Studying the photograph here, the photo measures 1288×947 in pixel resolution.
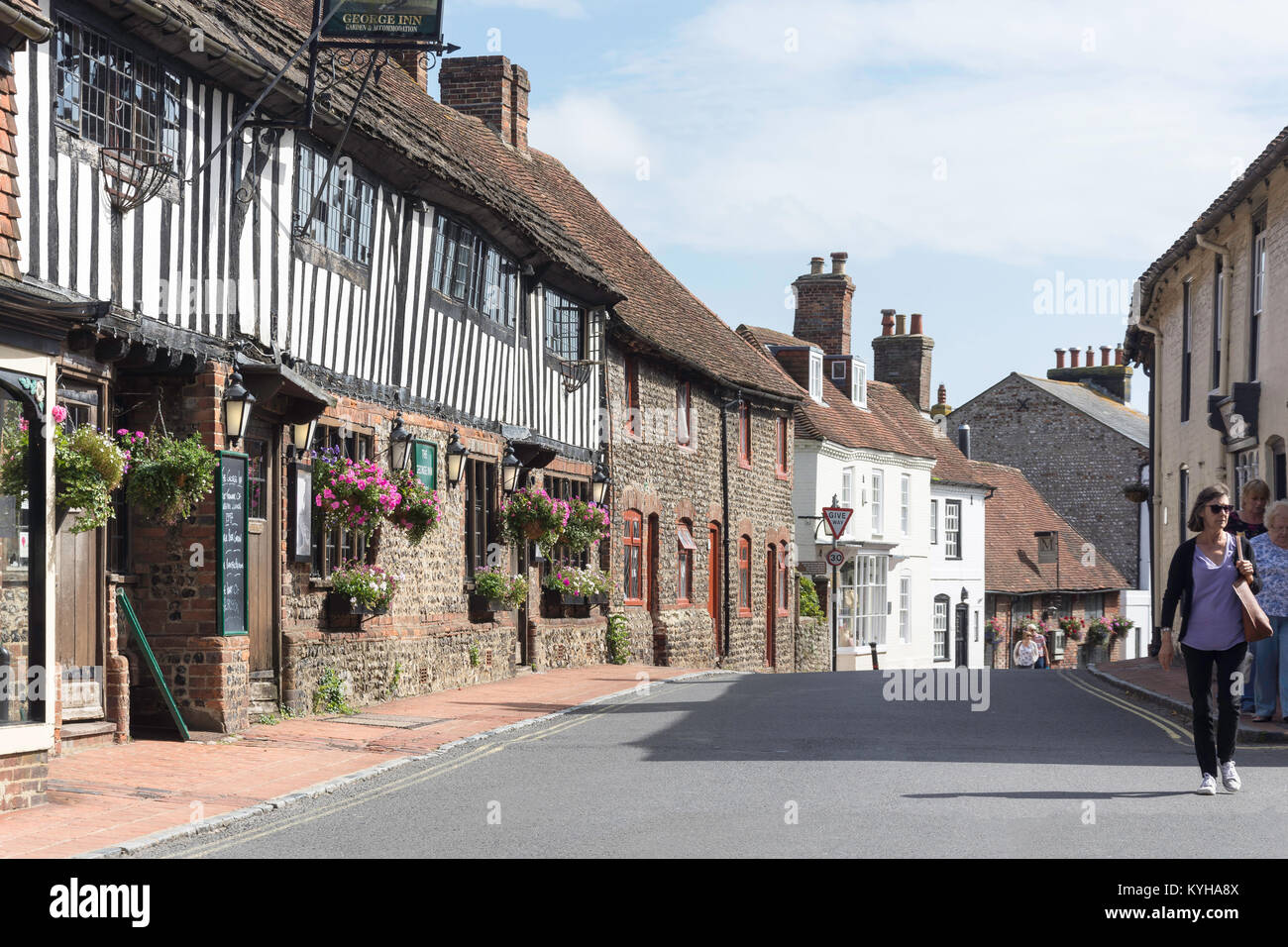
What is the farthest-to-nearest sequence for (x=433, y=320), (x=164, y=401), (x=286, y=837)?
(x=433, y=320), (x=164, y=401), (x=286, y=837)

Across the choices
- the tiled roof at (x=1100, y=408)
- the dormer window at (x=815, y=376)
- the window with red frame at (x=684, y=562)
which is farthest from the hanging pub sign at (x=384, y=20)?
the tiled roof at (x=1100, y=408)

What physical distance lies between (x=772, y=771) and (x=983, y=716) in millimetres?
4686

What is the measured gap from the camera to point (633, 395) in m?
27.5

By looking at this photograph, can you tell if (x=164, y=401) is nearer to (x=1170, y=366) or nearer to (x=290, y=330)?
(x=290, y=330)

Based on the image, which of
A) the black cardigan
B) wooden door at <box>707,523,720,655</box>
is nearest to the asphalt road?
the black cardigan

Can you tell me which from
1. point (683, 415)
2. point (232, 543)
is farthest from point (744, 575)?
point (232, 543)

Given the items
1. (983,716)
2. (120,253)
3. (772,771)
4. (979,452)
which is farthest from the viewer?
(979,452)

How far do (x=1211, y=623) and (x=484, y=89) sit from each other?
69.4 feet

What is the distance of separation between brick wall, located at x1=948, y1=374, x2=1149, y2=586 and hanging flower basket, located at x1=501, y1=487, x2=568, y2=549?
113 ft

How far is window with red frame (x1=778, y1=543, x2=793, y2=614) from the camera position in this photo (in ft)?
118

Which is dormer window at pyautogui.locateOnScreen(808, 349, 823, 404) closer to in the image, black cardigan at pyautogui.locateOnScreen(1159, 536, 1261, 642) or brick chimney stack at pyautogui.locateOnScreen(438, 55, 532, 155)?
brick chimney stack at pyautogui.locateOnScreen(438, 55, 532, 155)

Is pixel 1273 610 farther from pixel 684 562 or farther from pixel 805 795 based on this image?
pixel 684 562

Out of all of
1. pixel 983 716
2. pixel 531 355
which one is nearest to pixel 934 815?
pixel 983 716
